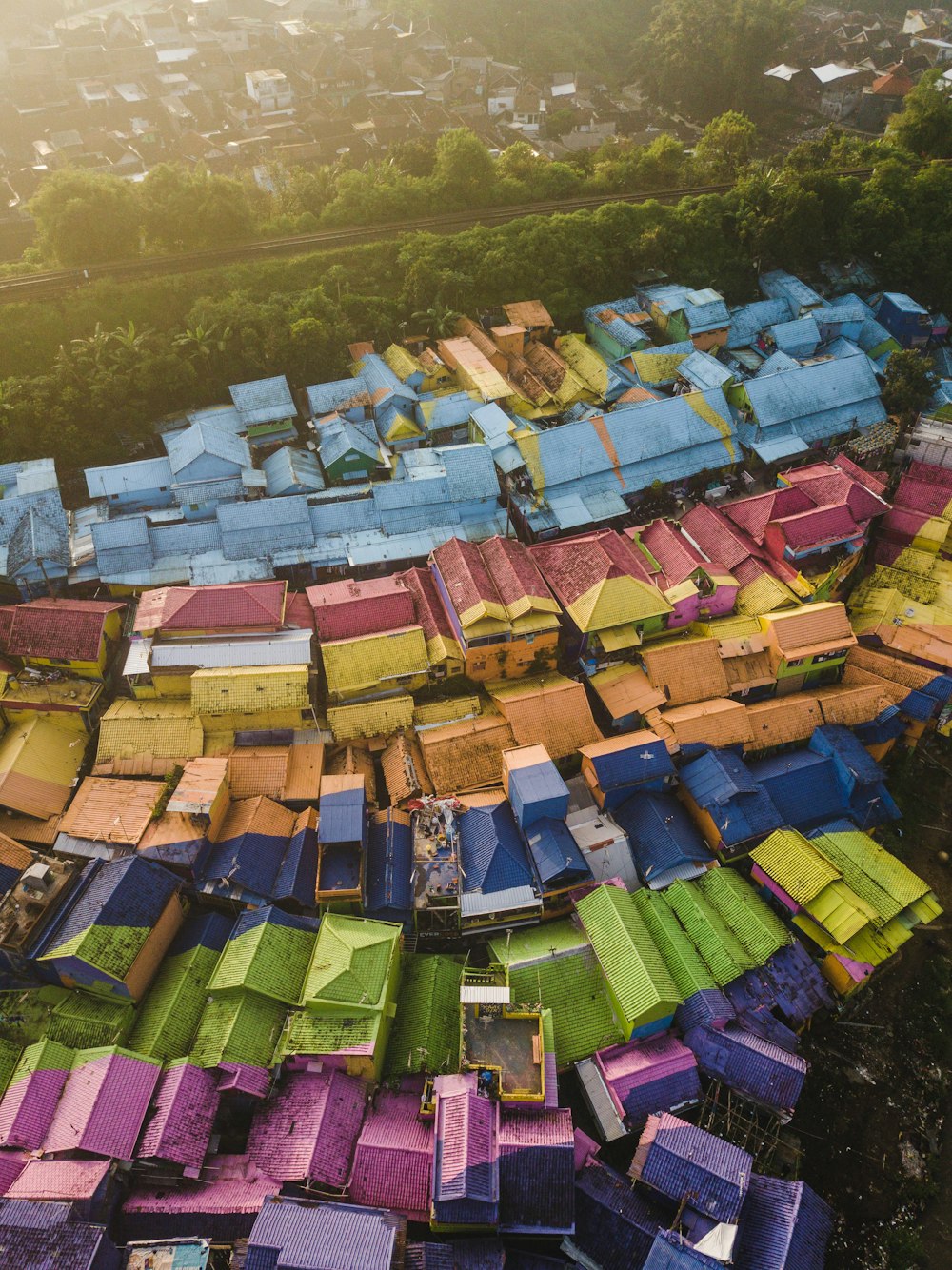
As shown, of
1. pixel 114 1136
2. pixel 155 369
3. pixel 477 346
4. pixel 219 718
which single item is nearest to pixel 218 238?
pixel 155 369

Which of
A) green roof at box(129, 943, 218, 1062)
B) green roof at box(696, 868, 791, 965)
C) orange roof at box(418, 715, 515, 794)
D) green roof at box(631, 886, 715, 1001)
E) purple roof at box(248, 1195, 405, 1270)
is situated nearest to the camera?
purple roof at box(248, 1195, 405, 1270)

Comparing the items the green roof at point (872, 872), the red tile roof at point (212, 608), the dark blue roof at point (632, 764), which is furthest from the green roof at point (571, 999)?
the red tile roof at point (212, 608)

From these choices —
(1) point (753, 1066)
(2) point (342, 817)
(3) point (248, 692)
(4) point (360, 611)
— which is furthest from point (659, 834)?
(3) point (248, 692)

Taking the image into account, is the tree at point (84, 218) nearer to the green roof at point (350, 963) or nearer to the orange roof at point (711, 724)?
the orange roof at point (711, 724)

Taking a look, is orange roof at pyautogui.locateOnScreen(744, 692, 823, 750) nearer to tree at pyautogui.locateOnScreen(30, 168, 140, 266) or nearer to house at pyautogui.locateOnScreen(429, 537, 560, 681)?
house at pyautogui.locateOnScreen(429, 537, 560, 681)

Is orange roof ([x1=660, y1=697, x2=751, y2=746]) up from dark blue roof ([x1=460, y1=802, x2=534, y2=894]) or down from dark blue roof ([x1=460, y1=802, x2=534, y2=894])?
up

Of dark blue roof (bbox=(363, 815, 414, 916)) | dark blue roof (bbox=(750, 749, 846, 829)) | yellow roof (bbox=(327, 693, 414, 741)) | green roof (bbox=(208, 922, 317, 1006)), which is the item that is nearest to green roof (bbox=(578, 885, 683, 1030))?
dark blue roof (bbox=(363, 815, 414, 916))
